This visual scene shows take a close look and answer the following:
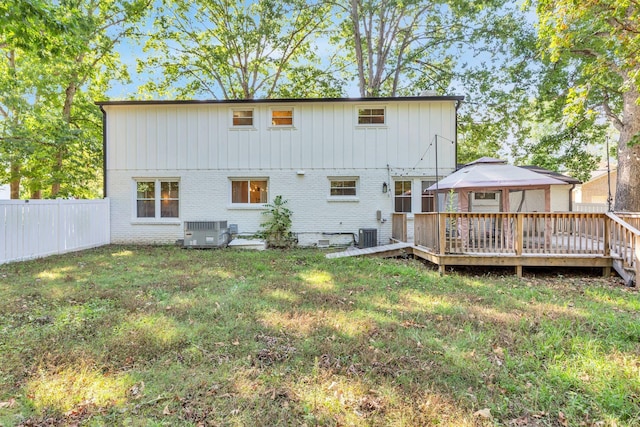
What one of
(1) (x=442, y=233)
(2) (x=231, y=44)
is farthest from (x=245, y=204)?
(2) (x=231, y=44)

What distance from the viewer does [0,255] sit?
23.8 ft

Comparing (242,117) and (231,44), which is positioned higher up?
(231,44)

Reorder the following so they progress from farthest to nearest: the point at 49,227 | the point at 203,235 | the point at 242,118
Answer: the point at 242,118
the point at 203,235
the point at 49,227

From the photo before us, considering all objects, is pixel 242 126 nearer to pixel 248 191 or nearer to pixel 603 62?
pixel 248 191

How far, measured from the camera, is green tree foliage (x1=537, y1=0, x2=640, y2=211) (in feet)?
21.1

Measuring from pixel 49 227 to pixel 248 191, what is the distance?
5859mm

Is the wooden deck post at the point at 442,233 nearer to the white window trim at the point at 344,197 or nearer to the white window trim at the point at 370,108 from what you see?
the white window trim at the point at 344,197

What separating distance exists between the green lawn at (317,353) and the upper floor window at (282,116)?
7.30 metres

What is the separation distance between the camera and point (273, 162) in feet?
37.4

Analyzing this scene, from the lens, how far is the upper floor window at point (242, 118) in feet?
37.9

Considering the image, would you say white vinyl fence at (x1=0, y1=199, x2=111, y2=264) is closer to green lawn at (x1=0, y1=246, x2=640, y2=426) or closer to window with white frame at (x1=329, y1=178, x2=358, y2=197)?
green lawn at (x1=0, y1=246, x2=640, y2=426)

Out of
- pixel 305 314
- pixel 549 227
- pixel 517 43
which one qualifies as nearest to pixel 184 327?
pixel 305 314

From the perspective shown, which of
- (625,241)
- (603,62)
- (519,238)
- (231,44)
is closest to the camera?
(625,241)

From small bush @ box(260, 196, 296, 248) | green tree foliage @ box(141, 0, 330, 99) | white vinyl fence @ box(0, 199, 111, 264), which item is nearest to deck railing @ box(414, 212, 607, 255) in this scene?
small bush @ box(260, 196, 296, 248)
